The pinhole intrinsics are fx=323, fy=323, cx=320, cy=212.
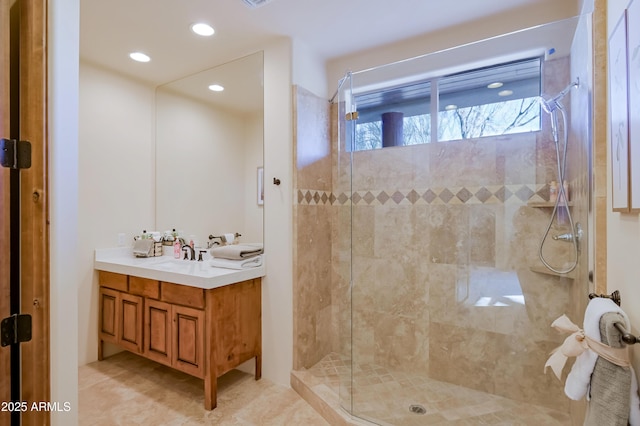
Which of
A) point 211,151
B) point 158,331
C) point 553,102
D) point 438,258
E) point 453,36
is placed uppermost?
point 453,36

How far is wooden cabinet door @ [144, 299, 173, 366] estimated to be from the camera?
2.31 metres

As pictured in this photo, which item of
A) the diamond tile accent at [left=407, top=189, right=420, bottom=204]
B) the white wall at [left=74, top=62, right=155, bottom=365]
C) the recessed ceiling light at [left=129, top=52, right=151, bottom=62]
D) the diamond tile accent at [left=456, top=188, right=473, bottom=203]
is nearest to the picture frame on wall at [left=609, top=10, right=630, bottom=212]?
the diamond tile accent at [left=456, top=188, right=473, bottom=203]

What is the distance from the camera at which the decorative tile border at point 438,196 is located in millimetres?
2102

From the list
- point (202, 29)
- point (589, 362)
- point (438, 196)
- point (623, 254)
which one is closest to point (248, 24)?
point (202, 29)

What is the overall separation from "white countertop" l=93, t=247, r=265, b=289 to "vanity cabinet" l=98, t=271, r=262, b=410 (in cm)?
5

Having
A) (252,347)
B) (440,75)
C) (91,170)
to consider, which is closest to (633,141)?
(440,75)

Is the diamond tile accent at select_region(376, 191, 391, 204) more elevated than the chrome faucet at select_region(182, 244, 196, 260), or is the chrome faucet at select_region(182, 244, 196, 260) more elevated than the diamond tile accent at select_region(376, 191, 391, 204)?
the diamond tile accent at select_region(376, 191, 391, 204)

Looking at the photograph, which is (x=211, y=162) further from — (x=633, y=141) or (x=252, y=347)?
(x=633, y=141)

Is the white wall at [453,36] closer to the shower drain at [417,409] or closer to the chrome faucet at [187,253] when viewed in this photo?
the chrome faucet at [187,253]

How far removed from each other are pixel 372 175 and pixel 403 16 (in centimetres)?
113

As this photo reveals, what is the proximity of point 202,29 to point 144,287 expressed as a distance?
1.94m

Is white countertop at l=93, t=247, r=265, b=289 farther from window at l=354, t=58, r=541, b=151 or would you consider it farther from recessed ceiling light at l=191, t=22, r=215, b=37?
recessed ceiling light at l=191, t=22, r=215, b=37

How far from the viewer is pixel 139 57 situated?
2676 mm

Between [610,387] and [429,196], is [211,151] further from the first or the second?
[610,387]
